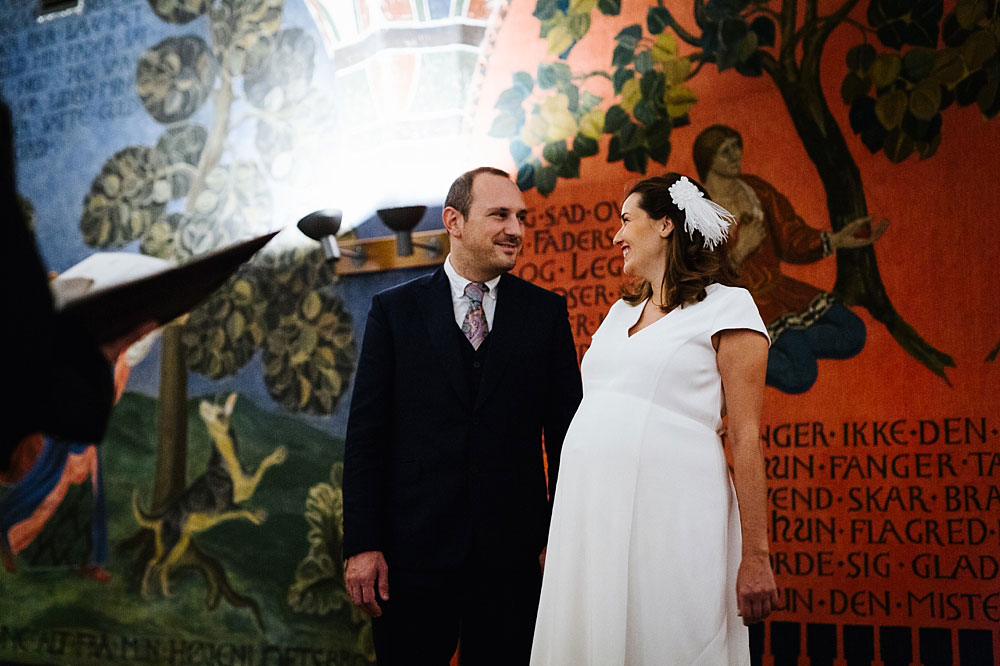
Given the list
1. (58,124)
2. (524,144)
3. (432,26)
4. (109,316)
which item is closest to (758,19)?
(524,144)

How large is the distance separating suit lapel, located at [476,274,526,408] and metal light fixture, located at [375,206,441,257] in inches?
41.1

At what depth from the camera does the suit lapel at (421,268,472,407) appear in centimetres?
256

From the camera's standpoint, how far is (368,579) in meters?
2.48

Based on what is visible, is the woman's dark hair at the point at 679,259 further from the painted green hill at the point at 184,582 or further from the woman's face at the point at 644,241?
the painted green hill at the point at 184,582

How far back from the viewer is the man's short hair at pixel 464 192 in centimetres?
274

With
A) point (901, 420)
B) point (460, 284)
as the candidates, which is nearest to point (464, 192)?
point (460, 284)

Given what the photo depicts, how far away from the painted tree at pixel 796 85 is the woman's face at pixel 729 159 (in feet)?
0.59

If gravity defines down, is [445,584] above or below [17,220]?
below

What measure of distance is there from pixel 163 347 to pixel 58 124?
4.55ft

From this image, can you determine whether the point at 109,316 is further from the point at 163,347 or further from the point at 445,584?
the point at 163,347

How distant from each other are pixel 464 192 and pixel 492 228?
17cm

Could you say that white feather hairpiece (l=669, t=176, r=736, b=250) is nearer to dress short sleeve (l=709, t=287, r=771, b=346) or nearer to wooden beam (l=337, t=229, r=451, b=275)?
dress short sleeve (l=709, t=287, r=771, b=346)

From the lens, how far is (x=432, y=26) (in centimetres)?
384

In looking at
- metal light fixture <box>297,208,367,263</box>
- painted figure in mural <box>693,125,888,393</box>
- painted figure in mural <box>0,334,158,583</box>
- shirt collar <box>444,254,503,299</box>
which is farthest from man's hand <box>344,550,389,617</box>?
painted figure in mural <box>0,334,158,583</box>
